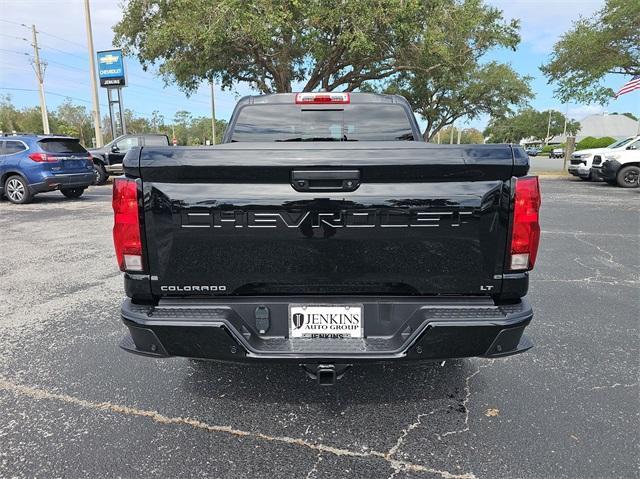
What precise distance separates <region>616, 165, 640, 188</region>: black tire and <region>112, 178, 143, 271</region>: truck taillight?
18.8m

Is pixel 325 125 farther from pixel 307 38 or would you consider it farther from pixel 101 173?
pixel 101 173

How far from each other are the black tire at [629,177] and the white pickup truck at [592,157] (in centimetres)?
75

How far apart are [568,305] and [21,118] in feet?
273

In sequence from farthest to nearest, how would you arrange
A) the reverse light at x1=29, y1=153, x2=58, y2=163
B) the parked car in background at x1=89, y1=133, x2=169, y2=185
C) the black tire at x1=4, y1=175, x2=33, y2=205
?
the parked car in background at x1=89, y1=133, x2=169, y2=185
the black tire at x1=4, y1=175, x2=33, y2=205
the reverse light at x1=29, y1=153, x2=58, y2=163

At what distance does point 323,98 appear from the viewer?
407 centimetres

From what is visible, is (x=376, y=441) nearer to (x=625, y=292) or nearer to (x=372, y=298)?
(x=372, y=298)

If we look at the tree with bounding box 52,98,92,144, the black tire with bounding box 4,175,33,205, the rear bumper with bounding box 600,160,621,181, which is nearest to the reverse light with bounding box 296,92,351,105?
the black tire with bounding box 4,175,33,205

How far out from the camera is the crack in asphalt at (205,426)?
2.38 m

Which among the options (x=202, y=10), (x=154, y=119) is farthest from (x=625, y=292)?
(x=154, y=119)

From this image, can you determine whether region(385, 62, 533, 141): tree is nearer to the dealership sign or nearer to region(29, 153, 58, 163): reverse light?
the dealership sign

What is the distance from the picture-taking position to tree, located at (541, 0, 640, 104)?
64.1ft

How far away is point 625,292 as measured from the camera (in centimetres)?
516

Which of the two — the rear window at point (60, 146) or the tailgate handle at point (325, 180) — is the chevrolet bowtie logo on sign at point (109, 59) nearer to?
the rear window at point (60, 146)

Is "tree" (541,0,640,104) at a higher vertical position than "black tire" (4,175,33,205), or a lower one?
higher
